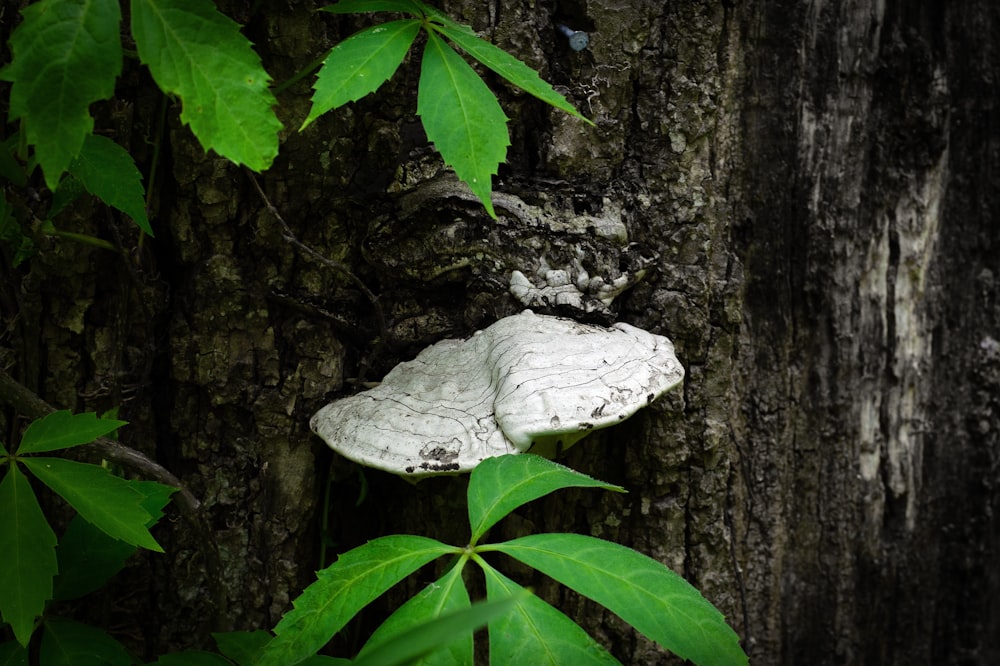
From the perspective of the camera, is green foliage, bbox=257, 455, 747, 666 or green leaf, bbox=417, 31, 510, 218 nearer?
green foliage, bbox=257, 455, 747, 666

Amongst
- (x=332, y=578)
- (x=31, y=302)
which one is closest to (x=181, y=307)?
(x=31, y=302)

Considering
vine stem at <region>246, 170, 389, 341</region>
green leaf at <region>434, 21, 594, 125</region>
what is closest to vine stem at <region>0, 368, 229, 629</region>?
vine stem at <region>246, 170, 389, 341</region>

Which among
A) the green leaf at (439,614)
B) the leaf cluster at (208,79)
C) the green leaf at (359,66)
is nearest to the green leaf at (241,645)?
the green leaf at (439,614)

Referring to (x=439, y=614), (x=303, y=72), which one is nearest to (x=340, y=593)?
(x=439, y=614)

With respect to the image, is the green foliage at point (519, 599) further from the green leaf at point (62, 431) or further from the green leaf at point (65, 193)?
the green leaf at point (65, 193)

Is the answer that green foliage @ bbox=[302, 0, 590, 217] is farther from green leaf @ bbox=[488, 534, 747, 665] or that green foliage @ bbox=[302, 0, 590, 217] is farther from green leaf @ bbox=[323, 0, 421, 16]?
green leaf @ bbox=[488, 534, 747, 665]

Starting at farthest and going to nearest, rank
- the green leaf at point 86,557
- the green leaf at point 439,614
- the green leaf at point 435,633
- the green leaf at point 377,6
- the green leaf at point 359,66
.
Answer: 1. the green leaf at point 86,557
2. the green leaf at point 377,6
3. the green leaf at point 359,66
4. the green leaf at point 439,614
5. the green leaf at point 435,633
